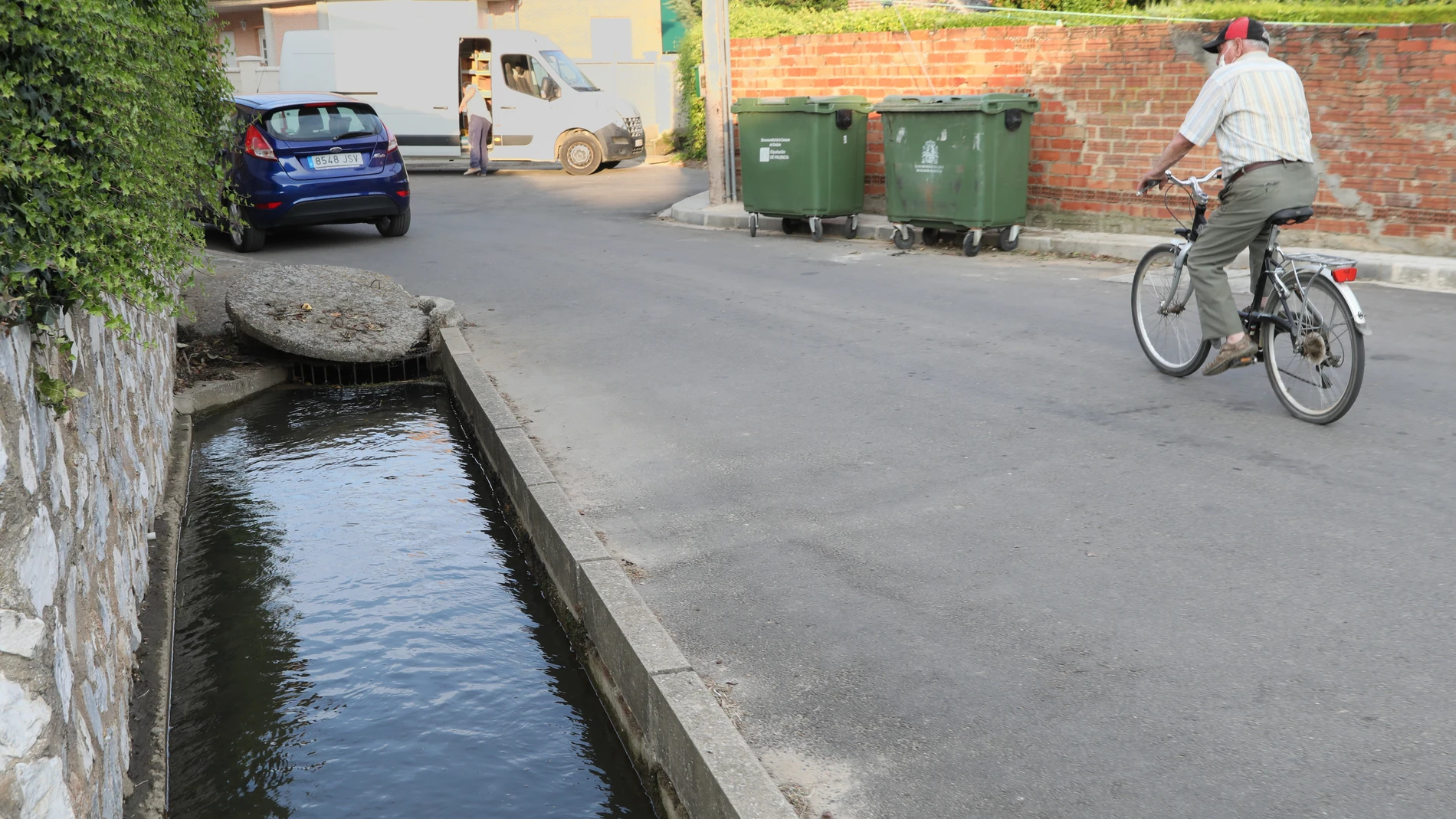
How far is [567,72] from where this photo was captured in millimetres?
23422

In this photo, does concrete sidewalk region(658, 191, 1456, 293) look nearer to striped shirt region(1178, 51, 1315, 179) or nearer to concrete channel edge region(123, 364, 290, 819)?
striped shirt region(1178, 51, 1315, 179)

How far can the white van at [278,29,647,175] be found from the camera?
23156 mm

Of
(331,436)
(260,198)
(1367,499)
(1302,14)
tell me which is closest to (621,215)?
(260,198)

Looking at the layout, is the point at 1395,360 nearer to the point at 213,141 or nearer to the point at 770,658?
the point at 770,658

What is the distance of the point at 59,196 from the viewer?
2.99 m

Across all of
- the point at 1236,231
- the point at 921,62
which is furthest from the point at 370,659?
the point at 921,62

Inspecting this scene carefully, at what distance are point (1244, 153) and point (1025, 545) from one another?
2721 millimetres

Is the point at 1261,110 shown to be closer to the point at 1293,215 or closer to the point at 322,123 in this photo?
the point at 1293,215

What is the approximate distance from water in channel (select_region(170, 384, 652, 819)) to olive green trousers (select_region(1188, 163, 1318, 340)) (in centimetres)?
380

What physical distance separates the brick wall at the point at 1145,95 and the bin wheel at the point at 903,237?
54.7 inches

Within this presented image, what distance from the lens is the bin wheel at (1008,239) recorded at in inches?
506

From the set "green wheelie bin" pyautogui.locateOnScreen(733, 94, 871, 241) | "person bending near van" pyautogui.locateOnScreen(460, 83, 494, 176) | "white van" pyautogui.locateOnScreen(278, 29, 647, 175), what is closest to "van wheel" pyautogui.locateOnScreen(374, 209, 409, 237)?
"green wheelie bin" pyautogui.locateOnScreen(733, 94, 871, 241)

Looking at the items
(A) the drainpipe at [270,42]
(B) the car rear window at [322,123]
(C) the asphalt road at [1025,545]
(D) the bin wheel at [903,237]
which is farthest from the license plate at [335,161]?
(A) the drainpipe at [270,42]

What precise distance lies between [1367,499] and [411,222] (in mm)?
13152
